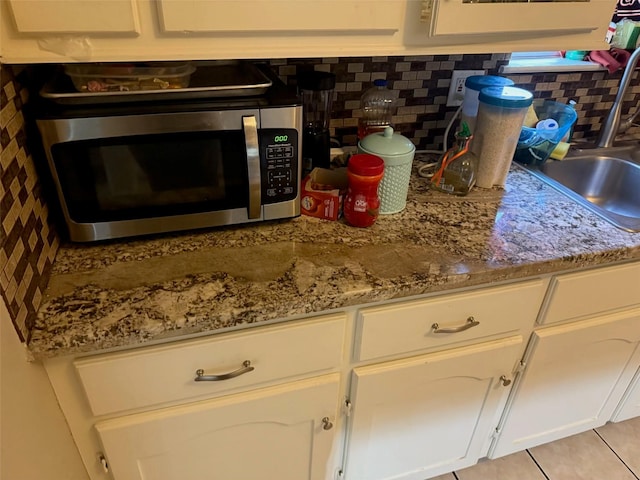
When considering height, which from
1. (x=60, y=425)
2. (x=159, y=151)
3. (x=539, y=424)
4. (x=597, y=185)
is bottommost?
Answer: (x=539, y=424)

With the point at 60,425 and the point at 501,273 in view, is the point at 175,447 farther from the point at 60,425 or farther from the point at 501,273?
the point at 501,273

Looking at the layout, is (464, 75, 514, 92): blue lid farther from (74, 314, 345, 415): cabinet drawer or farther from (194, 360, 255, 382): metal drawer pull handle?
(194, 360, 255, 382): metal drawer pull handle

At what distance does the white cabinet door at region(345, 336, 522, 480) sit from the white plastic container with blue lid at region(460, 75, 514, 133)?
653mm

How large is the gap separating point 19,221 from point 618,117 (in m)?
1.79

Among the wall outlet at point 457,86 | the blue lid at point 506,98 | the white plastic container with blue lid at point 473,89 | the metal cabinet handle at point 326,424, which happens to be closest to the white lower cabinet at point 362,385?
the metal cabinet handle at point 326,424

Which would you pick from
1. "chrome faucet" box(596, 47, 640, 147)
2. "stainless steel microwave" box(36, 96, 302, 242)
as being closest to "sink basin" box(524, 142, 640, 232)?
"chrome faucet" box(596, 47, 640, 147)

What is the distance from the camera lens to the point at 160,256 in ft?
3.34

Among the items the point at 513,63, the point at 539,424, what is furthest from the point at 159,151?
the point at 539,424

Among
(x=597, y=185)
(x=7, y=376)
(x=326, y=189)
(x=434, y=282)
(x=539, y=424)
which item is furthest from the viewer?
(x=597, y=185)

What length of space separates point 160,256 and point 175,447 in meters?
0.41

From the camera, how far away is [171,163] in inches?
38.9

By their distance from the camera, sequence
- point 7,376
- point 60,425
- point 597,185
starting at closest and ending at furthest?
point 7,376, point 60,425, point 597,185

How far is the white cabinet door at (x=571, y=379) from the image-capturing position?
1.27 m

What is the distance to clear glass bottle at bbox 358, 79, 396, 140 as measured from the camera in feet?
4.53
